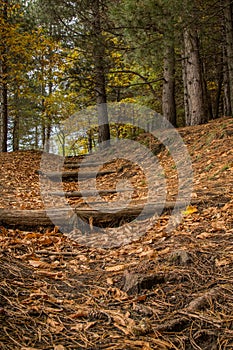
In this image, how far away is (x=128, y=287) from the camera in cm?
222

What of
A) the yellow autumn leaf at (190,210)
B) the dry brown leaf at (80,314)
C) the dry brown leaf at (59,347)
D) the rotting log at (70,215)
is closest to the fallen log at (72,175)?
the rotting log at (70,215)

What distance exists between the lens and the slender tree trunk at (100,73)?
30.5 ft

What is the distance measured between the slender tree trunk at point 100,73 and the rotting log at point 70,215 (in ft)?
22.0

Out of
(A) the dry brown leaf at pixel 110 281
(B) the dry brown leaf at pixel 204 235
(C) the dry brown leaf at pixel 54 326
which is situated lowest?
(C) the dry brown leaf at pixel 54 326

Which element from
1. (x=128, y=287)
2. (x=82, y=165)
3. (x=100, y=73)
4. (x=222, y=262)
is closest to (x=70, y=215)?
(x=128, y=287)

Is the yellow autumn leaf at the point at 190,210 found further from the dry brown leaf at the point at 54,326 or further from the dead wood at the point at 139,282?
the dry brown leaf at the point at 54,326

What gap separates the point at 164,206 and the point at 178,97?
13146mm

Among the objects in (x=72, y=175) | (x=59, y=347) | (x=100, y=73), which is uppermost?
(x=100, y=73)

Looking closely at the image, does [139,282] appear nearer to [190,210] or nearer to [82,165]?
[190,210]

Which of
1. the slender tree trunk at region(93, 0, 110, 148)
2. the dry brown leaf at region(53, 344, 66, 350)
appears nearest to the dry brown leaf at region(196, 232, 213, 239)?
the dry brown leaf at region(53, 344, 66, 350)

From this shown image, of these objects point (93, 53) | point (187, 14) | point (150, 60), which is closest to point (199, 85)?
point (150, 60)

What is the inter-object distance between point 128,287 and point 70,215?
1.60 meters

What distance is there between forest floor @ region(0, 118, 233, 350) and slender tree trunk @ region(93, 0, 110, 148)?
658 cm

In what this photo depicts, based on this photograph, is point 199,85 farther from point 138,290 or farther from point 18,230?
point 138,290
